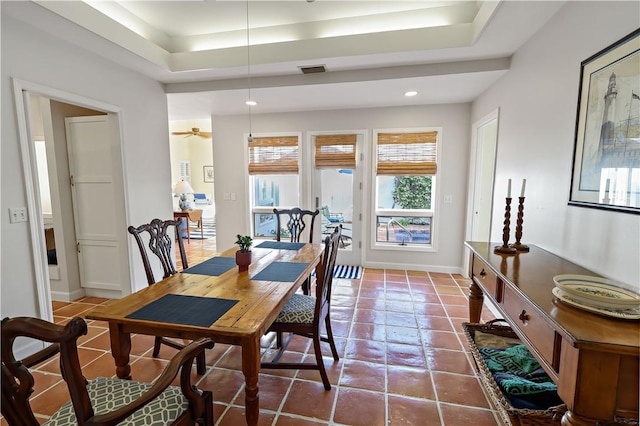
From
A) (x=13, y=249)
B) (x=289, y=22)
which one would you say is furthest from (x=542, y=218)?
(x=13, y=249)

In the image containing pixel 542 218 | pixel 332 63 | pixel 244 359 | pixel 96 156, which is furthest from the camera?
pixel 96 156

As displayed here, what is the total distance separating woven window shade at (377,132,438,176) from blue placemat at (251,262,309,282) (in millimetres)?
2662

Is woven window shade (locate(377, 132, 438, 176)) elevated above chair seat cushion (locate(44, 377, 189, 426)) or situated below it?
above

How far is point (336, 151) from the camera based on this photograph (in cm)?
455

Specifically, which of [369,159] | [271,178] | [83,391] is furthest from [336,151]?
[83,391]

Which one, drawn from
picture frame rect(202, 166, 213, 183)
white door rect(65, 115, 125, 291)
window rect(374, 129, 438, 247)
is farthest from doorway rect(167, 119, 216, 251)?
window rect(374, 129, 438, 247)

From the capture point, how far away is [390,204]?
15.0ft

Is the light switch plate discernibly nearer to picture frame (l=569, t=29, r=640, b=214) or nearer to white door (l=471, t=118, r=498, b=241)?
picture frame (l=569, t=29, r=640, b=214)

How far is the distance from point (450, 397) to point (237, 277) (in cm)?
161

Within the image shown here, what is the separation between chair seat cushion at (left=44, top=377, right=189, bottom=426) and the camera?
1128 millimetres

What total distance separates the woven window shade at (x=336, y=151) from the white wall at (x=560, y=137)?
2.06 m

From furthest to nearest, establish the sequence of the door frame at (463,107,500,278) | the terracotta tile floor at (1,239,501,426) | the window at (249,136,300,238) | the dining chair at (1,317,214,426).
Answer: the window at (249,136,300,238)
the door frame at (463,107,500,278)
the terracotta tile floor at (1,239,501,426)
the dining chair at (1,317,214,426)

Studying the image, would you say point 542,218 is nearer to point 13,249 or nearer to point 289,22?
point 289,22

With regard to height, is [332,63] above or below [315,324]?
above
